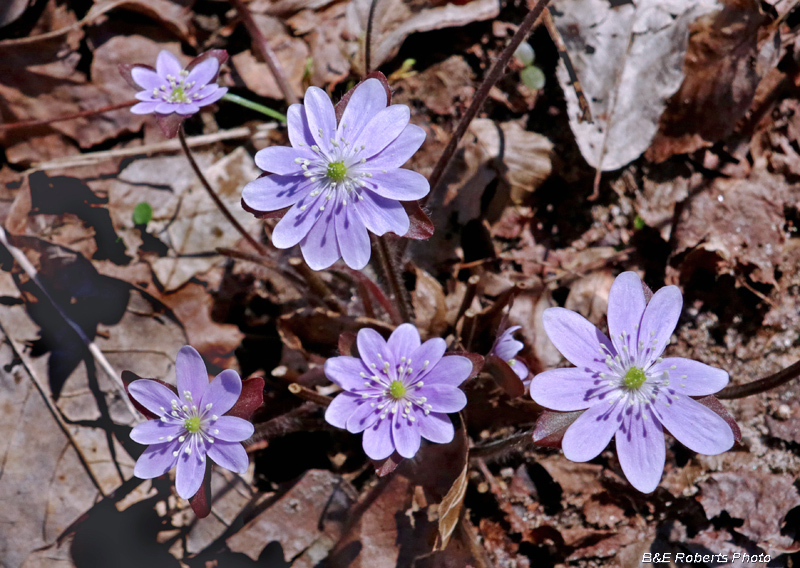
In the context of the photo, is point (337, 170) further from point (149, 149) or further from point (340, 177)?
point (149, 149)

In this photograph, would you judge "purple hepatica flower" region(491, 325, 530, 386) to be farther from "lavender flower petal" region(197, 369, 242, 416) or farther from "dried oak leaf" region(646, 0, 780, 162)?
"dried oak leaf" region(646, 0, 780, 162)

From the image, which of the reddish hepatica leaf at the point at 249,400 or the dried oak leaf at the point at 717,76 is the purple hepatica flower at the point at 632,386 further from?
the dried oak leaf at the point at 717,76

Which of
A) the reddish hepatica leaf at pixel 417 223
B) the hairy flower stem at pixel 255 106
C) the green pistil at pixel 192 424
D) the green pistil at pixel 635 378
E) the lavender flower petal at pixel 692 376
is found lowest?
the green pistil at pixel 192 424

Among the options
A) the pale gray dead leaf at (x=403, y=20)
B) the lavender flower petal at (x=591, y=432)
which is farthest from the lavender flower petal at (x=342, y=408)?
the pale gray dead leaf at (x=403, y=20)

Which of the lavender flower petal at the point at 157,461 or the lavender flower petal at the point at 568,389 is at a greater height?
the lavender flower petal at the point at 568,389

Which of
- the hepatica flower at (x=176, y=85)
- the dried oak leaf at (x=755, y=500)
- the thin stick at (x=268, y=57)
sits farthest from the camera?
the thin stick at (x=268, y=57)

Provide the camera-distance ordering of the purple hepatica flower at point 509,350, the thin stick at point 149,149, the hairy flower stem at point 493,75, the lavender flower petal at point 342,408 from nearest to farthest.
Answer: the lavender flower petal at point 342,408 < the hairy flower stem at point 493,75 < the purple hepatica flower at point 509,350 < the thin stick at point 149,149
